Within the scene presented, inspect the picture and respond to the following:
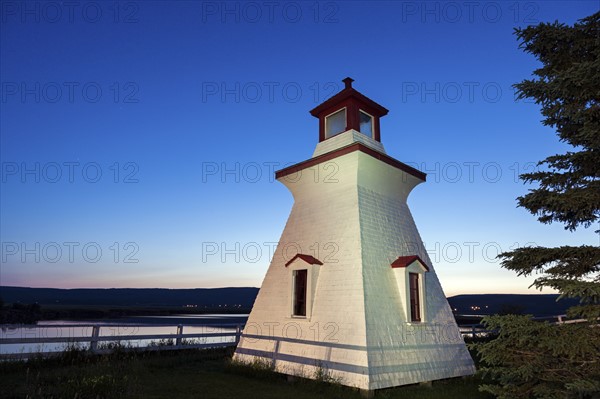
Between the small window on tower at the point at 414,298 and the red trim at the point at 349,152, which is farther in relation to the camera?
the red trim at the point at 349,152

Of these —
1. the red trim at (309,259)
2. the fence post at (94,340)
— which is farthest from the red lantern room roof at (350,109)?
the fence post at (94,340)

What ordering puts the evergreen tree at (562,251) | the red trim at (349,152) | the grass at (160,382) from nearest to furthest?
the evergreen tree at (562,251) < the grass at (160,382) < the red trim at (349,152)

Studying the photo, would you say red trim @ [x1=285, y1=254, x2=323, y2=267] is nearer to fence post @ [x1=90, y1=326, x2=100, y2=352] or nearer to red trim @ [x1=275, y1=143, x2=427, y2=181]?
red trim @ [x1=275, y1=143, x2=427, y2=181]

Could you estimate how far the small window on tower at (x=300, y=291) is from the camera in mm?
11656

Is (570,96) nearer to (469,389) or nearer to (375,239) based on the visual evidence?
(375,239)

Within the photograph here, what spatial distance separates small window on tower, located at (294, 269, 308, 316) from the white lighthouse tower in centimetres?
3

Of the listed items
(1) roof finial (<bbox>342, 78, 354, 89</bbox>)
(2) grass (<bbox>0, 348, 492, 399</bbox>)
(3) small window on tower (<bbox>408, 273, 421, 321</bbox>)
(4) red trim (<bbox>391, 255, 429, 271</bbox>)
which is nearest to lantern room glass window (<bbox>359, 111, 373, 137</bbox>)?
(1) roof finial (<bbox>342, 78, 354, 89</bbox>)

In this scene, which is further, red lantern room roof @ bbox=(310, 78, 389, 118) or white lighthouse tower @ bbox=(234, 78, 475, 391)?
red lantern room roof @ bbox=(310, 78, 389, 118)

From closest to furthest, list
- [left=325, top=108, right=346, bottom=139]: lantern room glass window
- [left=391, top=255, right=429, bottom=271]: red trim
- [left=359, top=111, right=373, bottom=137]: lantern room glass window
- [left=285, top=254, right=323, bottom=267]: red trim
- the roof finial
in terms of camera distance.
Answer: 1. [left=391, top=255, right=429, bottom=271]: red trim
2. [left=285, top=254, right=323, bottom=267]: red trim
3. the roof finial
4. [left=325, top=108, right=346, bottom=139]: lantern room glass window
5. [left=359, top=111, right=373, bottom=137]: lantern room glass window

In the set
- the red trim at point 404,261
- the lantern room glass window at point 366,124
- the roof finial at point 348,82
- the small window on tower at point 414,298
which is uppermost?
the roof finial at point 348,82

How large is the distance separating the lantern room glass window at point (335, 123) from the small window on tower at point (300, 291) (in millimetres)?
4870

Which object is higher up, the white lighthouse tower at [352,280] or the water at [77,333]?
the white lighthouse tower at [352,280]

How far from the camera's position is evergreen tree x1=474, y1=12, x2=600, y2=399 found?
5.54 metres

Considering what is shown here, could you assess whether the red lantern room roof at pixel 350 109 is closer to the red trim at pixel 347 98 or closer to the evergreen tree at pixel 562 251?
the red trim at pixel 347 98
